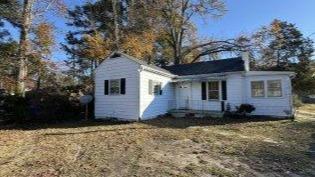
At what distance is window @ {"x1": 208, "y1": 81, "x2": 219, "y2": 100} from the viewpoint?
21.0 metres

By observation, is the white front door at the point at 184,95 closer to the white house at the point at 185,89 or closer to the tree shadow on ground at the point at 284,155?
the white house at the point at 185,89

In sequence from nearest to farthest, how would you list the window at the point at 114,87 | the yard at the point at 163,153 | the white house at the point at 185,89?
the yard at the point at 163,153, the white house at the point at 185,89, the window at the point at 114,87

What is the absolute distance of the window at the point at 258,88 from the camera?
63.9ft

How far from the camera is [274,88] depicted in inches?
754

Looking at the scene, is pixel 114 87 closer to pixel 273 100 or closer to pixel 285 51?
pixel 273 100

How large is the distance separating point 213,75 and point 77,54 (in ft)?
59.7

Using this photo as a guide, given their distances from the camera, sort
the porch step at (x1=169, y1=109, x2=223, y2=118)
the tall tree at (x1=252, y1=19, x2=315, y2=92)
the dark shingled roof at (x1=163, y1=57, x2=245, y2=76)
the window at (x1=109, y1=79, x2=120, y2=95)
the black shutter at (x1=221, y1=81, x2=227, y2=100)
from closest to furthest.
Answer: the window at (x1=109, y1=79, x2=120, y2=95) < the porch step at (x1=169, y1=109, x2=223, y2=118) < the black shutter at (x1=221, y1=81, x2=227, y2=100) < the dark shingled roof at (x1=163, y1=57, x2=245, y2=76) < the tall tree at (x1=252, y1=19, x2=315, y2=92)

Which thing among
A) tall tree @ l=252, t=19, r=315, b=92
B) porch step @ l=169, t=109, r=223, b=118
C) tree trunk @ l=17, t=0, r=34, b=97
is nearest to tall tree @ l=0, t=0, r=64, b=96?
tree trunk @ l=17, t=0, r=34, b=97

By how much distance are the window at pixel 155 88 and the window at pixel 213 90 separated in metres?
3.39

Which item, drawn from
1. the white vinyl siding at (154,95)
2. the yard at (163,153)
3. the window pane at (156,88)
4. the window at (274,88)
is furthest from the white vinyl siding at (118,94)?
the window at (274,88)

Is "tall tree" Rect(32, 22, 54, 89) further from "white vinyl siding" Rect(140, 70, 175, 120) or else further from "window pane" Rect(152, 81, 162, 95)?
"window pane" Rect(152, 81, 162, 95)

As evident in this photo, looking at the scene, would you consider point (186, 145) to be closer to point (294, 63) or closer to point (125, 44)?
point (125, 44)

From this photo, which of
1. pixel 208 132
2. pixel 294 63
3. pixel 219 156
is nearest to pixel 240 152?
pixel 219 156

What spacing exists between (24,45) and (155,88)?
8.34 metres
